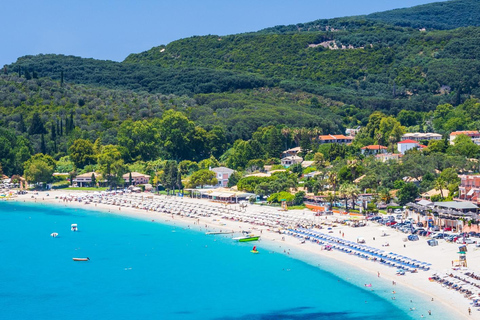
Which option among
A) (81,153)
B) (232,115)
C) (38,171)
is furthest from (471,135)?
(38,171)

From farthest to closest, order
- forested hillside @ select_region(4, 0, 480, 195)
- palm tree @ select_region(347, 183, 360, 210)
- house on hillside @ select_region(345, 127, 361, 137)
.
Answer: house on hillside @ select_region(345, 127, 361, 137) < forested hillside @ select_region(4, 0, 480, 195) < palm tree @ select_region(347, 183, 360, 210)

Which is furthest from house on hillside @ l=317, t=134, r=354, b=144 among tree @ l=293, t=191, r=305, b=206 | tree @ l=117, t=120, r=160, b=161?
tree @ l=293, t=191, r=305, b=206

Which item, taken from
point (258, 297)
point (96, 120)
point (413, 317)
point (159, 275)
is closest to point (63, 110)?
point (96, 120)

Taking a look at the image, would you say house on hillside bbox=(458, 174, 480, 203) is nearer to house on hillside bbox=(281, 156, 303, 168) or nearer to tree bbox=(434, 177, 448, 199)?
tree bbox=(434, 177, 448, 199)

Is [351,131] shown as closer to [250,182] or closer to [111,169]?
[250,182]

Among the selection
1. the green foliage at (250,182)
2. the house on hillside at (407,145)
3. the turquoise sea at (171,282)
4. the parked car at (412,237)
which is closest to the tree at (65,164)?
the green foliage at (250,182)

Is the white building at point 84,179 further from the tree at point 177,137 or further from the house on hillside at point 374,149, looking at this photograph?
the house on hillside at point 374,149

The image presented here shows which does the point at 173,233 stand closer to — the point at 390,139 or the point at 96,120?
the point at 390,139
